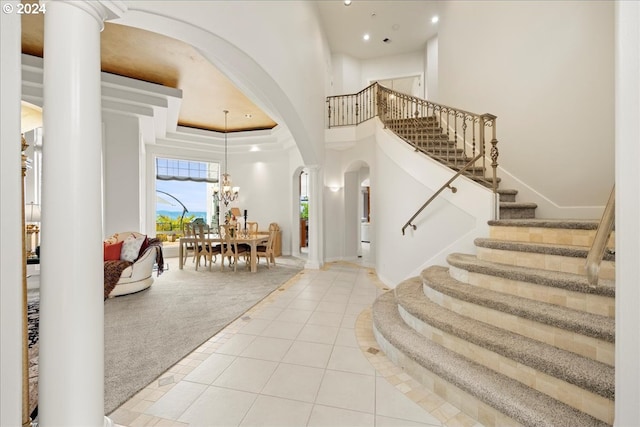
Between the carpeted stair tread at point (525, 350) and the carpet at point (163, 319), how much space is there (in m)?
2.31

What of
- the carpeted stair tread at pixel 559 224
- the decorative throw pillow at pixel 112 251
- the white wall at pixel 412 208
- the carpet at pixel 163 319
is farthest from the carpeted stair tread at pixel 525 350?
the decorative throw pillow at pixel 112 251

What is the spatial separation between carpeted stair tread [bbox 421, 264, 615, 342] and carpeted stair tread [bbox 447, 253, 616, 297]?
150 millimetres

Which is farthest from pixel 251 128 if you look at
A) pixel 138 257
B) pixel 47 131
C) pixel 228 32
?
pixel 47 131

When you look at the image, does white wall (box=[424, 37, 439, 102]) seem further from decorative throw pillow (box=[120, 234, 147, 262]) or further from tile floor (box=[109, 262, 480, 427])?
decorative throw pillow (box=[120, 234, 147, 262])

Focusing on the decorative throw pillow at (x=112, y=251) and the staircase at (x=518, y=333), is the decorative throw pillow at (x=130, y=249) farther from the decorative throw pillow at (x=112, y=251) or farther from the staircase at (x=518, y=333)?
the staircase at (x=518, y=333)

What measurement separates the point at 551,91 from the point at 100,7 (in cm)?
503

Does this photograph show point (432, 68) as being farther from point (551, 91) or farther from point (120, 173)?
point (120, 173)

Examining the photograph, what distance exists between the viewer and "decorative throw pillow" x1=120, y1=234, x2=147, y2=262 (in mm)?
4645

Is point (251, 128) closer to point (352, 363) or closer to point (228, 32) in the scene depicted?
point (228, 32)

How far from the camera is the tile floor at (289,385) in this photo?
1805 mm

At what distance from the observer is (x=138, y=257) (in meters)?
4.69

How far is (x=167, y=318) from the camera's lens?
11.4ft

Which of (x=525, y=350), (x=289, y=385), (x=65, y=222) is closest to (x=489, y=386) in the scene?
(x=525, y=350)

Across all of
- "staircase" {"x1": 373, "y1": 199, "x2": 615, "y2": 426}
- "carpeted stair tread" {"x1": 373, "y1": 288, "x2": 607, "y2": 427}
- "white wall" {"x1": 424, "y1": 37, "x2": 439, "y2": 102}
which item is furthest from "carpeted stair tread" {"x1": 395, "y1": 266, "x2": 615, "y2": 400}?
"white wall" {"x1": 424, "y1": 37, "x2": 439, "y2": 102}
